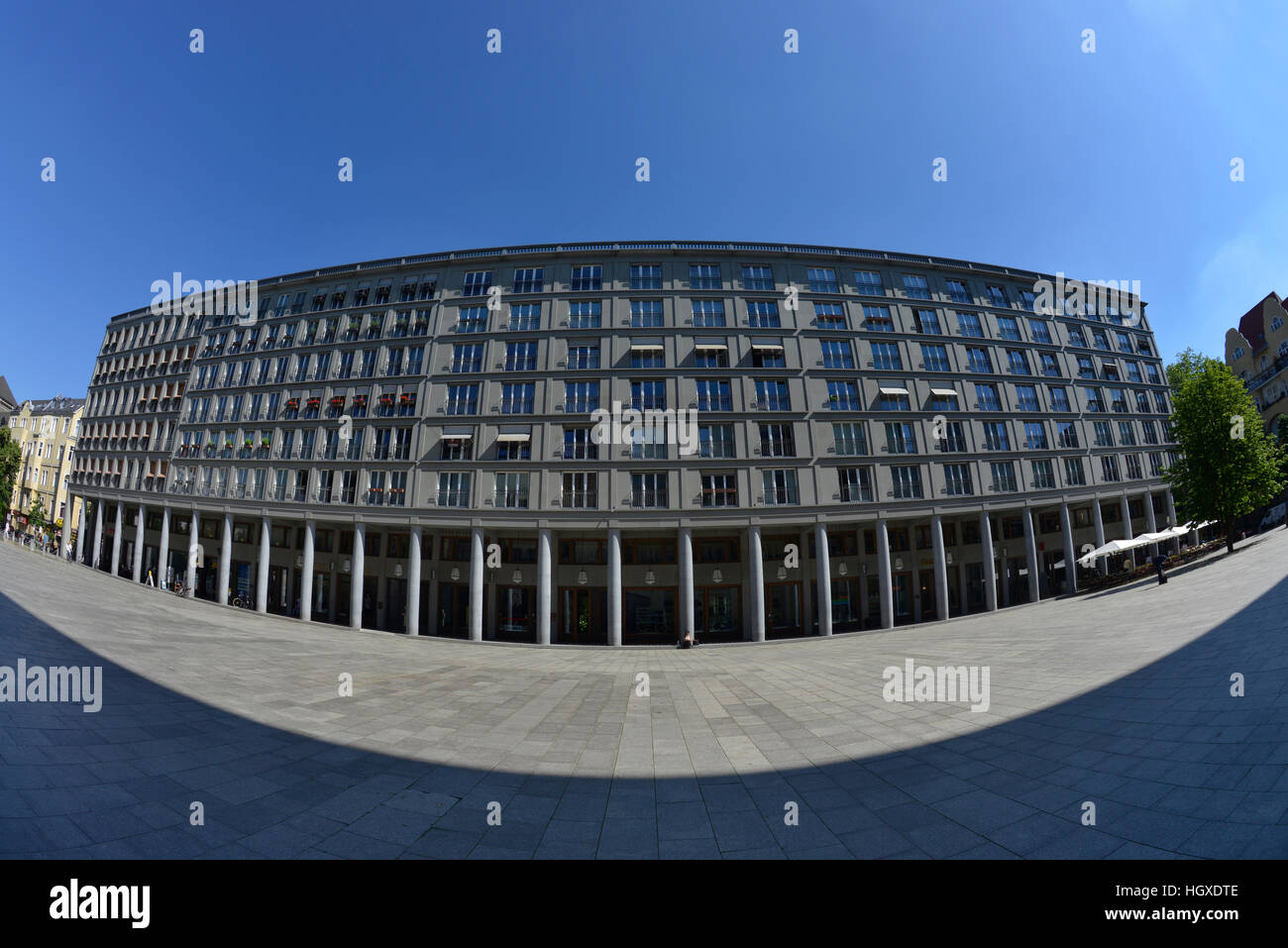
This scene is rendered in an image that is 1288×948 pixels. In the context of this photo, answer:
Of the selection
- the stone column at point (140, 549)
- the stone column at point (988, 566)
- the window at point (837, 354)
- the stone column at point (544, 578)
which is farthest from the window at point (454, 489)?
the stone column at point (988, 566)

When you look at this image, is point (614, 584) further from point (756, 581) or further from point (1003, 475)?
point (1003, 475)

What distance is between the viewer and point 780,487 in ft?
97.4

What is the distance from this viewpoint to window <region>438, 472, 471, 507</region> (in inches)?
1195

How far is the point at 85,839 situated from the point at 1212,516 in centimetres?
5313

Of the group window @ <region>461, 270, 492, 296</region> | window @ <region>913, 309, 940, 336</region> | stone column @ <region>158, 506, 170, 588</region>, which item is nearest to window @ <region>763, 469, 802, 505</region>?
window @ <region>913, 309, 940, 336</region>

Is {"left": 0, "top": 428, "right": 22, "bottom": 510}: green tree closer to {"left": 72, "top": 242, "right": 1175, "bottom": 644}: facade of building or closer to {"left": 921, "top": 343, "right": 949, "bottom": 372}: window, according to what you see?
{"left": 72, "top": 242, "right": 1175, "bottom": 644}: facade of building

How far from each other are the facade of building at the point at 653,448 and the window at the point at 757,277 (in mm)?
184

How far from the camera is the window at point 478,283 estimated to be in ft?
112

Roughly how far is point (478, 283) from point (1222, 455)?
2165 inches

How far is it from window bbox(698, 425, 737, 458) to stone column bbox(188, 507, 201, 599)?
4216cm

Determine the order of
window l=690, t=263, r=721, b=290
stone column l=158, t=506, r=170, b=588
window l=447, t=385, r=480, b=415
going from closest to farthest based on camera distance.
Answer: window l=447, t=385, r=480, b=415 < window l=690, t=263, r=721, b=290 < stone column l=158, t=506, r=170, b=588
